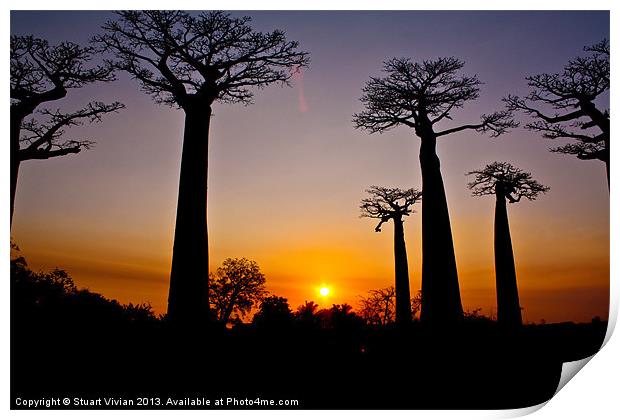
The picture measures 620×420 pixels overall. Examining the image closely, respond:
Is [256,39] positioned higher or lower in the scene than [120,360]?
higher

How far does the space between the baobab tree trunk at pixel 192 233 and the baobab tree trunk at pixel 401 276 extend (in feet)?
15.1

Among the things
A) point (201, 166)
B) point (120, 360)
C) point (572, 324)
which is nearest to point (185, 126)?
point (201, 166)

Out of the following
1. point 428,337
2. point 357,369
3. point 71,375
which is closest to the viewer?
point 71,375

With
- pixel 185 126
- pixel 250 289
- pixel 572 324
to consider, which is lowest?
pixel 572 324

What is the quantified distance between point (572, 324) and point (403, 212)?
5482 mm

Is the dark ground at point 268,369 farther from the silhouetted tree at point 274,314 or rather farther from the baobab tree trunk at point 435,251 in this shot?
the baobab tree trunk at point 435,251

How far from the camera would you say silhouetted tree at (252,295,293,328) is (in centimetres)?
764

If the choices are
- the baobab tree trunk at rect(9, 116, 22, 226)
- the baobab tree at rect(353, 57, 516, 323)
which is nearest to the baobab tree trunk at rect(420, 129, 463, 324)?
the baobab tree at rect(353, 57, 516, 323)

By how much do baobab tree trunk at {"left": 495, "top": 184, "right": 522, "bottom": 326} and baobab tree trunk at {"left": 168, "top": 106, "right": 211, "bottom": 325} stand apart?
192 inches

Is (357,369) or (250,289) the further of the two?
(250,289)

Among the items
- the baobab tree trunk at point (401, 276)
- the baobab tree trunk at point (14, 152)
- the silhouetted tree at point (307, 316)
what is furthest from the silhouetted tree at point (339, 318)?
the baobab tree trunk at point (14, 152)

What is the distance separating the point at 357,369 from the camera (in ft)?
20.6

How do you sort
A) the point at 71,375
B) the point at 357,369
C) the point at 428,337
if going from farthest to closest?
the point at 428,337, the point at 357,369, the point at 71,375
